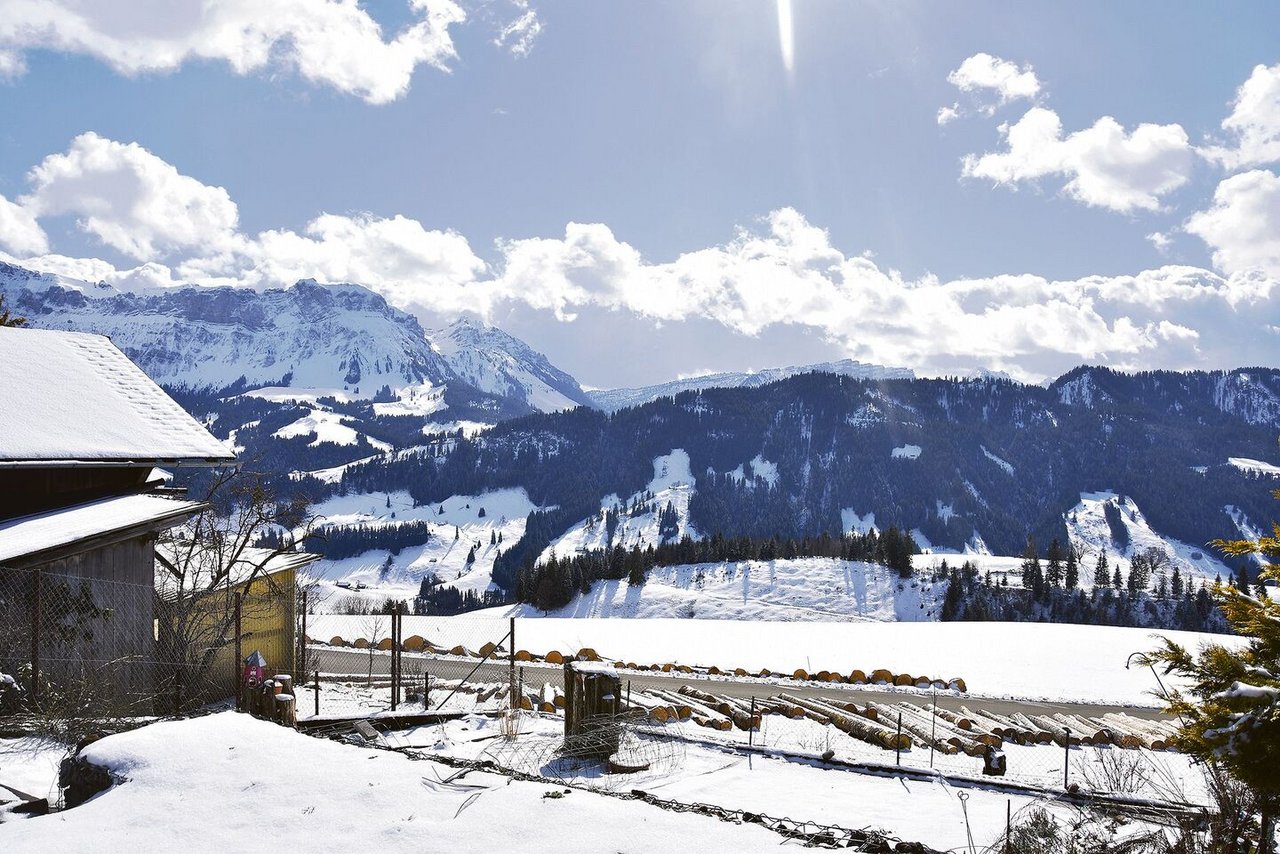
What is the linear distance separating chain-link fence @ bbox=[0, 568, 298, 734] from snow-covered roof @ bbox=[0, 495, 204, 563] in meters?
0.43

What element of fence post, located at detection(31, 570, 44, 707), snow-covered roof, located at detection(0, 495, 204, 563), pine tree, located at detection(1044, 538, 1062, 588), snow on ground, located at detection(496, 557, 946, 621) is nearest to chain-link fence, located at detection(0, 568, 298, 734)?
fence post, located at detection(31, 570, 44, 707)

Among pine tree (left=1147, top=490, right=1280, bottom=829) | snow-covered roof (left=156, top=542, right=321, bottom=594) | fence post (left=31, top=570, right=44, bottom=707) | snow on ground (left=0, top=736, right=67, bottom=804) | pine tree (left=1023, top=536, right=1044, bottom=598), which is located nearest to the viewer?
pine tree (left=1147, top=490, right=1280, bottom=829)

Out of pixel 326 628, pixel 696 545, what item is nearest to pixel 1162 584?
pixel 696 545

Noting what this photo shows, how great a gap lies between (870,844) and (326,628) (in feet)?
143

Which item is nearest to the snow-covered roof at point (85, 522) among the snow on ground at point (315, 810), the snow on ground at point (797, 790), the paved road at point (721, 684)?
the snow on ground at point (797, 790)

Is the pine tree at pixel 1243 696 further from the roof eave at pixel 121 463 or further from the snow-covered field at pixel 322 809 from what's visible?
the roof eave at pixel 121 463

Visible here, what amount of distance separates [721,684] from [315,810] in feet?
87.6

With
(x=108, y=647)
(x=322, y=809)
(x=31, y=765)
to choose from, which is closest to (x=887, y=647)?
(x=108, y=647)

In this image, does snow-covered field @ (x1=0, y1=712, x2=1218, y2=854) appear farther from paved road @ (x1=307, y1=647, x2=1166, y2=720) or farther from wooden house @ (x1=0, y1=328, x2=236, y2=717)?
paved road @ (x1=307, y1=647, x2=1166, y2=720)

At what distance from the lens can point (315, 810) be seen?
5.88 metres

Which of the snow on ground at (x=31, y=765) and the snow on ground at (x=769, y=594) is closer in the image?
the snow on ground at (x=31, y=765)

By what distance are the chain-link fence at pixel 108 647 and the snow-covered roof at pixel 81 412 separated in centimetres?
262

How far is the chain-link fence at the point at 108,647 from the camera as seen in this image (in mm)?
10633

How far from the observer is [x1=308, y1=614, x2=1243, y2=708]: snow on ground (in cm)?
3875
